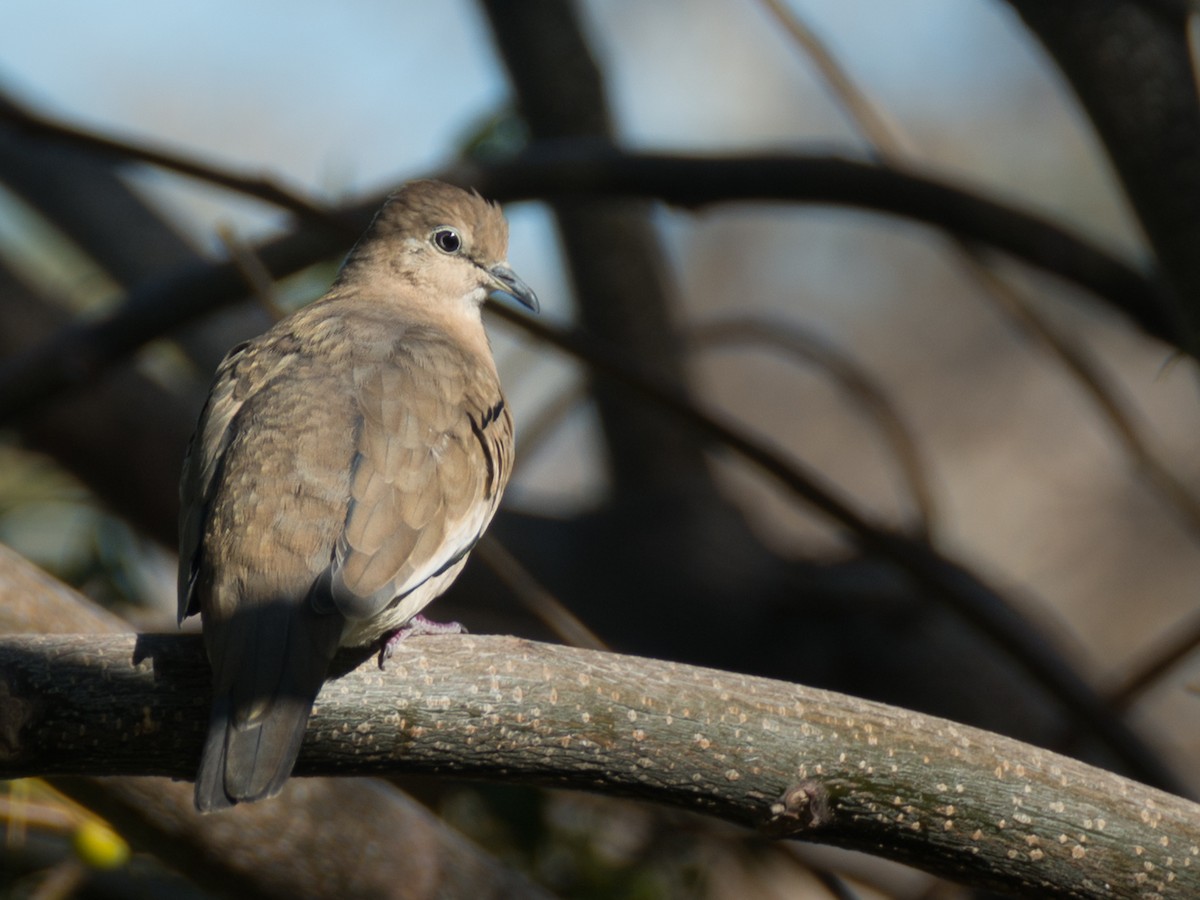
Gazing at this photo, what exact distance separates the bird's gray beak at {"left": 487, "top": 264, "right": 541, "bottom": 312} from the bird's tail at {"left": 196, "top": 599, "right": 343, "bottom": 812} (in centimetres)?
157

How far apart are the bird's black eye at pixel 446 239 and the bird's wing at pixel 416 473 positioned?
0.71m

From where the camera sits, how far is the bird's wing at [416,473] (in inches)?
104

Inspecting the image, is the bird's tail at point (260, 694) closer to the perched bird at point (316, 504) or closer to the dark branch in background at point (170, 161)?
the perched bird at point (316, 504)

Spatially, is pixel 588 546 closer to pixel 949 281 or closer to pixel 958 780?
pixel 958 780

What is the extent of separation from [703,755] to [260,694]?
69 cm

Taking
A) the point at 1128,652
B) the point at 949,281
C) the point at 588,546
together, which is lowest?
the point at 1128,652

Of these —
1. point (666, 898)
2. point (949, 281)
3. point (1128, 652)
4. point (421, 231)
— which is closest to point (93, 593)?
point (421, 231)

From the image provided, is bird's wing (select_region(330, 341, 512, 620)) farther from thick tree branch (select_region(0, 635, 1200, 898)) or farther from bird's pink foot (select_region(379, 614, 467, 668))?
thick tree branch (select_region(0, 635, 1200, 898))

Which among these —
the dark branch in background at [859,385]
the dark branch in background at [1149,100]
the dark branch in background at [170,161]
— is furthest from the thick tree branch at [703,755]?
the dark branch in background at [859,385]

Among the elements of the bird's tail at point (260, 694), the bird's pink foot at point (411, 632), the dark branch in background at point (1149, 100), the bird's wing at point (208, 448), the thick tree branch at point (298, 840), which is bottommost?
the thick tree branch at point (298, 840)

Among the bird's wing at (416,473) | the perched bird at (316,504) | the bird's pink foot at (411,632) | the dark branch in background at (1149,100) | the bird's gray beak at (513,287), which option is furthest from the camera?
the bird's gray beak at (513,287)

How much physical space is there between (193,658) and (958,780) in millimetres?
1249

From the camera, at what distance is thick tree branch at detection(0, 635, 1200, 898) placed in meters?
2.30

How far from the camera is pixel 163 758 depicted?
2334 mm
